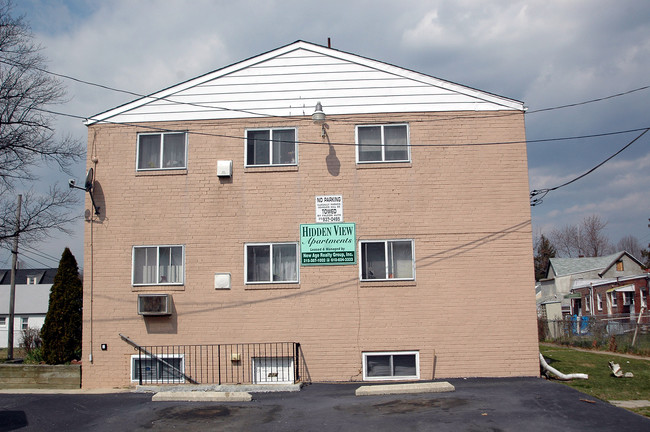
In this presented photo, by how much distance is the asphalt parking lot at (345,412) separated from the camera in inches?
310

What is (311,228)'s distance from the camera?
40.8ft

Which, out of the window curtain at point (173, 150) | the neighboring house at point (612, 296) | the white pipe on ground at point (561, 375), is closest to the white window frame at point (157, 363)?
the window curtain at point (173, 150)

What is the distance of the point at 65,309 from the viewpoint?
13836 mm

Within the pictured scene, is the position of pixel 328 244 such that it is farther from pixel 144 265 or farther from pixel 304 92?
pixel 144 265

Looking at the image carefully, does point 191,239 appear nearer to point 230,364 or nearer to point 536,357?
point 230,364

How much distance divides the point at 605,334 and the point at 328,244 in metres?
15.7

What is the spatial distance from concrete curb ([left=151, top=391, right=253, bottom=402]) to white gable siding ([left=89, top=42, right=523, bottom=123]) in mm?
5998

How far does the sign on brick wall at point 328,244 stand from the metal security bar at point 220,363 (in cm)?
184

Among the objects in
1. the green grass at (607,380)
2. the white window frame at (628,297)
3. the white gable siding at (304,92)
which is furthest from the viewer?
the white window frame at (628,297)

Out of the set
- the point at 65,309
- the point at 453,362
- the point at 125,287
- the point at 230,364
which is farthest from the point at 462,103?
the point at 65,309

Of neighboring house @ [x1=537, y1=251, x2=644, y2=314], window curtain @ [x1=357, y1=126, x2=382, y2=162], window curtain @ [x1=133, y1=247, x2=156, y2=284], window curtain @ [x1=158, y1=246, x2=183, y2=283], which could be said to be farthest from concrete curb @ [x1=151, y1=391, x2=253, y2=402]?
neighboring house @ [x1=537, y1=251, x2=644, y2=314]

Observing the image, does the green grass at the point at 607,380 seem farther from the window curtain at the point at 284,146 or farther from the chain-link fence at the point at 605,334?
the window curtain at the point at 284,146

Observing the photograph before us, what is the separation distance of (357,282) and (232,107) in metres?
4.77

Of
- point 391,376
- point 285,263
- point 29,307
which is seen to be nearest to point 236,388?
point 285,263
